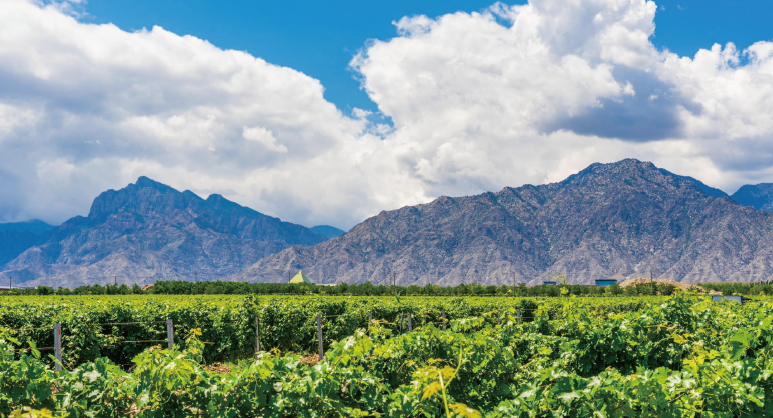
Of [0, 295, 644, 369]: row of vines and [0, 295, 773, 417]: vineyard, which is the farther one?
[0, 295, 644, 369]: row of vines

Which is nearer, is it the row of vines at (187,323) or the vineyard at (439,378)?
the vineyard at (439,378)

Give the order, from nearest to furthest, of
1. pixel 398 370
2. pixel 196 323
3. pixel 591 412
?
pixel 591 412
pixel 398 370
pixel 196 323

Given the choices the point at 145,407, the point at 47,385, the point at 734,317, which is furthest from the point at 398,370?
the point at 734,317

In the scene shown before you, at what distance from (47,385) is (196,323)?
1403 centimetres

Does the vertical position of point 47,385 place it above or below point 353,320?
above

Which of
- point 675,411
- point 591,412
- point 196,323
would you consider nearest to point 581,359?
point 675,411

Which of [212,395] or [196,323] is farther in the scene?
[196,323]

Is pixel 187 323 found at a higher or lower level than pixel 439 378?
lower

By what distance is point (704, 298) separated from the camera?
998 cm

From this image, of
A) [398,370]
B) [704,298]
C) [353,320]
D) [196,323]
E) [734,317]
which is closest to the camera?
[398,370]

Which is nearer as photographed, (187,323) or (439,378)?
(439,378)

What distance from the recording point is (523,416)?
155 inches

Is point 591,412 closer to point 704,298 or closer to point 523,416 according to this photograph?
point 523,416

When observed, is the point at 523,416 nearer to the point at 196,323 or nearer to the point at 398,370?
the point at 398,370
